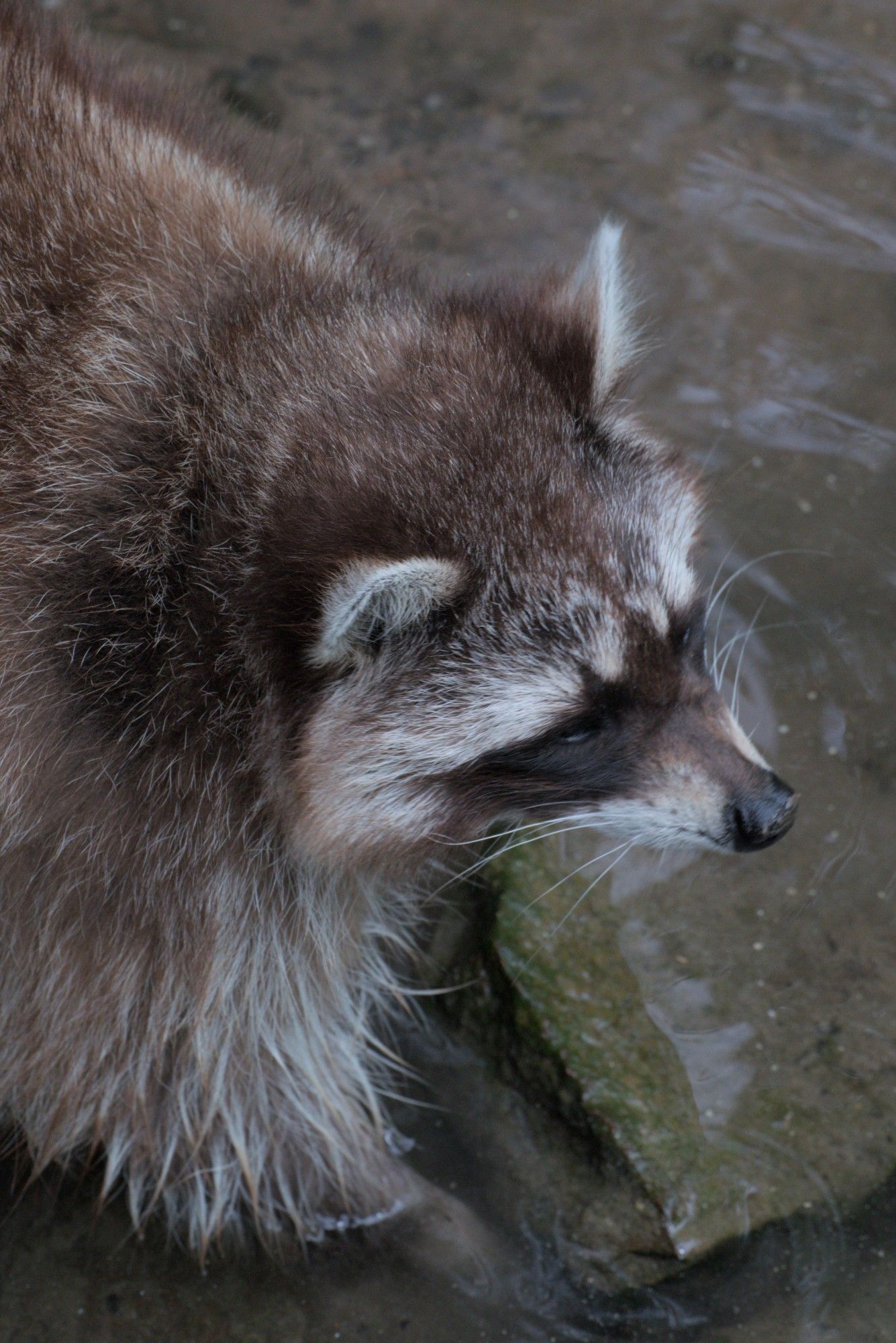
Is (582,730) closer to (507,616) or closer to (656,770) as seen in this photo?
(656,770)

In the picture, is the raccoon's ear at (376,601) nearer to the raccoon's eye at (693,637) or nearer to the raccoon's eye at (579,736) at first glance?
the raccoon's eye at (579,736)

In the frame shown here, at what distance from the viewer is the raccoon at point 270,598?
2.32 metres

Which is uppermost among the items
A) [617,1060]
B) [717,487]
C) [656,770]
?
[656,770]

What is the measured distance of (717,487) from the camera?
3.85 meters

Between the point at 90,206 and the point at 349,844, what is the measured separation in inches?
47.8

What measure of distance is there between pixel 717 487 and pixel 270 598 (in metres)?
1.89

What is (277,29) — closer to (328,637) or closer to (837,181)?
(837,181)

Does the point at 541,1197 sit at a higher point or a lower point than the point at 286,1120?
higher

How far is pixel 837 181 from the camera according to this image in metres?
4.53

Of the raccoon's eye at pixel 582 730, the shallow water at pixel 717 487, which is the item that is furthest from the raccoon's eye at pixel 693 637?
the shallow water at pixel 717 487

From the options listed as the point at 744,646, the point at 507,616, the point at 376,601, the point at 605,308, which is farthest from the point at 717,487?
the point at 376,601

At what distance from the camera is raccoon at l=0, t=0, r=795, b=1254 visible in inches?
91.4

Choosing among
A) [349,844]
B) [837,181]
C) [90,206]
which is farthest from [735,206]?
[349,844]

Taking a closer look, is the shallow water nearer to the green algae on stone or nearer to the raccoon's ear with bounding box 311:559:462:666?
the green algae on stone
